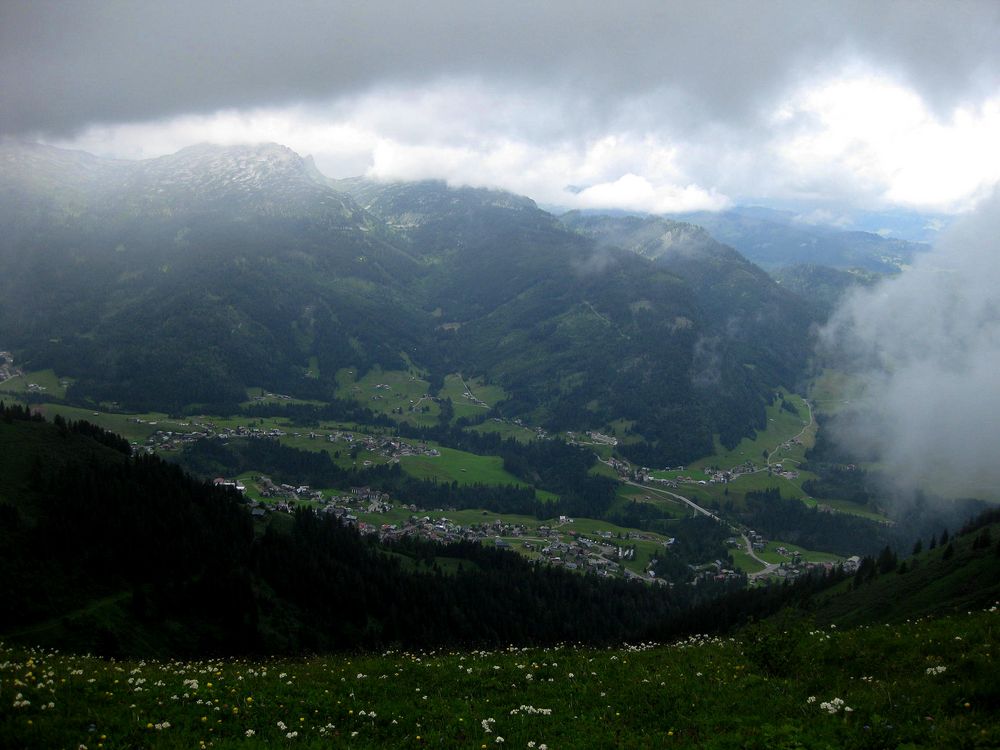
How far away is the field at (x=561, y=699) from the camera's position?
→ 1491 cm

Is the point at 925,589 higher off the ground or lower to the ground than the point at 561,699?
lower

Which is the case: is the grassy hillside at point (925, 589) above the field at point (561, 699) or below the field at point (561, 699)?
below

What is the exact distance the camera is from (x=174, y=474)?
107188 millimetres

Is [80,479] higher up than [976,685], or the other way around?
[976,685]

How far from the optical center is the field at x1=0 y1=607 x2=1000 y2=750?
48.9ft

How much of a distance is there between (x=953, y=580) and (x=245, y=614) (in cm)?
8473

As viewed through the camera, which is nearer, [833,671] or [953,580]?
[833,671]

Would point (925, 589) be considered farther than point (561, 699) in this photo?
Yes

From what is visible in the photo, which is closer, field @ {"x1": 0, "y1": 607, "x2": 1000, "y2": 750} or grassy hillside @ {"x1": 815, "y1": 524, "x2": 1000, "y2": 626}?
field @ {"x1": 0, "y1": 607, "x2": 1000, "y2": 750}

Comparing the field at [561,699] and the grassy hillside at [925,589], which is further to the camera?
the grassy hillside at [925,589]

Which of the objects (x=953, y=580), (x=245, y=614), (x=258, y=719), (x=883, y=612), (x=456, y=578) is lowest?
(x=456, y=578)

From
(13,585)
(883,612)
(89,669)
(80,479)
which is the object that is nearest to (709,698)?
(89,669)

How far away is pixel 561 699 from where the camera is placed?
2006cm

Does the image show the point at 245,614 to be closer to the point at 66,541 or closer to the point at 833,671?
the point at 66,541
